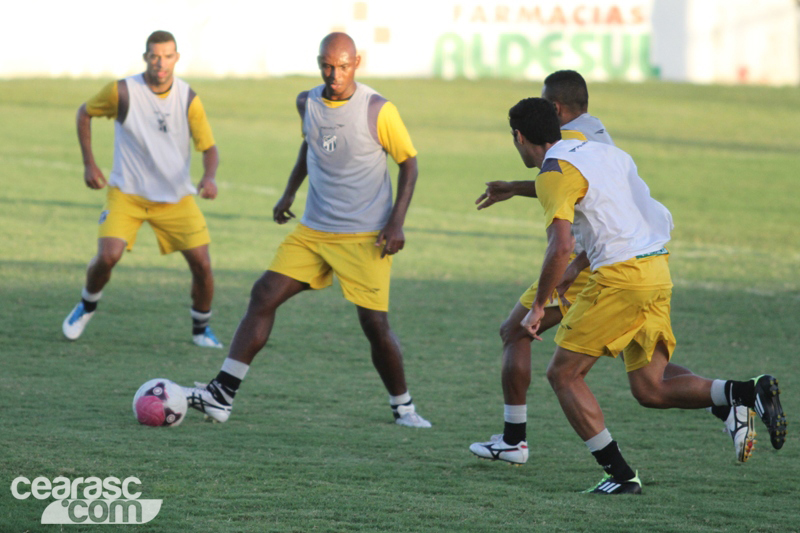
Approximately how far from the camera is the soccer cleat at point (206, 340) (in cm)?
825

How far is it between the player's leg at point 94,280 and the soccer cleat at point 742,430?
181 inches

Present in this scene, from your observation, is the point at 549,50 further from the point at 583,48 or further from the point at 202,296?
the point at 202,296

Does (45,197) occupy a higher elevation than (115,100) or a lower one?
lower

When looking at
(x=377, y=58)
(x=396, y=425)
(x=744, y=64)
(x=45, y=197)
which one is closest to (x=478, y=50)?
(x=377, y=58)

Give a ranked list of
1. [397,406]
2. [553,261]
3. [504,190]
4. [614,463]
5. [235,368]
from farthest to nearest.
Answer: [397,406] → [235,368] → [504,190] → [614,463] → [553,261]

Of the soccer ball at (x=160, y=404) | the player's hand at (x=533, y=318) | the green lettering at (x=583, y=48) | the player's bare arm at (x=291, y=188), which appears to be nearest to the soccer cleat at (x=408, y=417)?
the soccer ball at (x=160, y=404)

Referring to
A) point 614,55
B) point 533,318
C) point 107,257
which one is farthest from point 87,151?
point 614,55

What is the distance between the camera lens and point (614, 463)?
5070 millimetres

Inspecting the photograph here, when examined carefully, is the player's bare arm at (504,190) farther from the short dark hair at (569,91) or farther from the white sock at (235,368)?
the white sock at (235,368)

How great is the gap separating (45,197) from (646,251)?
42.6 feet

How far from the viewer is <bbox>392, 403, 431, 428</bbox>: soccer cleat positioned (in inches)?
249

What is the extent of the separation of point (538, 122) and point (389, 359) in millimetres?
1895

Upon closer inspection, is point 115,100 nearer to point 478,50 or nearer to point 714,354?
point 714,354

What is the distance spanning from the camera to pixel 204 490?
4.77 m
